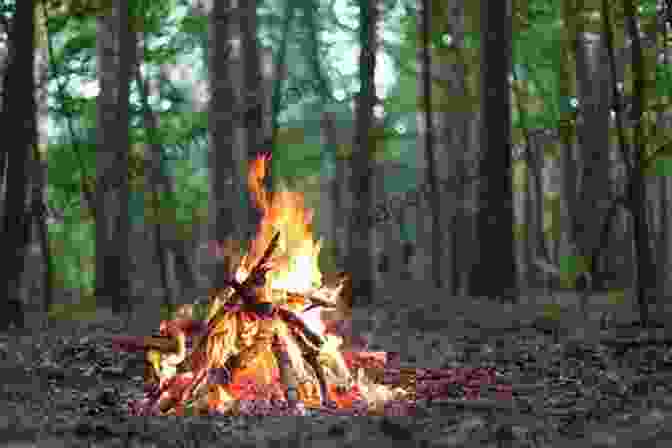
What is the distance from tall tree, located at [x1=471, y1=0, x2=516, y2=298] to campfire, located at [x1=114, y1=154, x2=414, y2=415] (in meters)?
8.97

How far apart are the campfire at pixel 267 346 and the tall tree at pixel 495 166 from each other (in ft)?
29.4

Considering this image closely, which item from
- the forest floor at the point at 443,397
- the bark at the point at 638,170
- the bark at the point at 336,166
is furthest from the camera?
the bark at the point at 336,166

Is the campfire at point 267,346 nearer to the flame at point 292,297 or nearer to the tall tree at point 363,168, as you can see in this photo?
the flame at point 292,297

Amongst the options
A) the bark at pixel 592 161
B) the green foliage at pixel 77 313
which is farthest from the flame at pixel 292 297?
the bark at pixel 592 161

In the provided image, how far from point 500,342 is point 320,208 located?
4045cm

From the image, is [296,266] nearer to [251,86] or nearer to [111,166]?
[251,86]

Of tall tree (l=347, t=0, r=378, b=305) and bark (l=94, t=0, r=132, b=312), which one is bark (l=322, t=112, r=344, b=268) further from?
tall tree (l=347, t=0, r=378, b=305)

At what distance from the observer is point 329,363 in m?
6.81

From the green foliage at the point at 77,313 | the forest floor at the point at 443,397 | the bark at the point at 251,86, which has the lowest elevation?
the green foliage at the point at 77,313

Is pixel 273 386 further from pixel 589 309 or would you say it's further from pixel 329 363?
pixel 589 309

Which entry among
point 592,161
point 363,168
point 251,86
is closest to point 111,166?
point 251,86

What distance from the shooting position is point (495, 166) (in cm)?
1560

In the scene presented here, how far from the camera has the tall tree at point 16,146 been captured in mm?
10688

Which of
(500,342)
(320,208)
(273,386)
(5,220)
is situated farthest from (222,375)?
(320,208)
